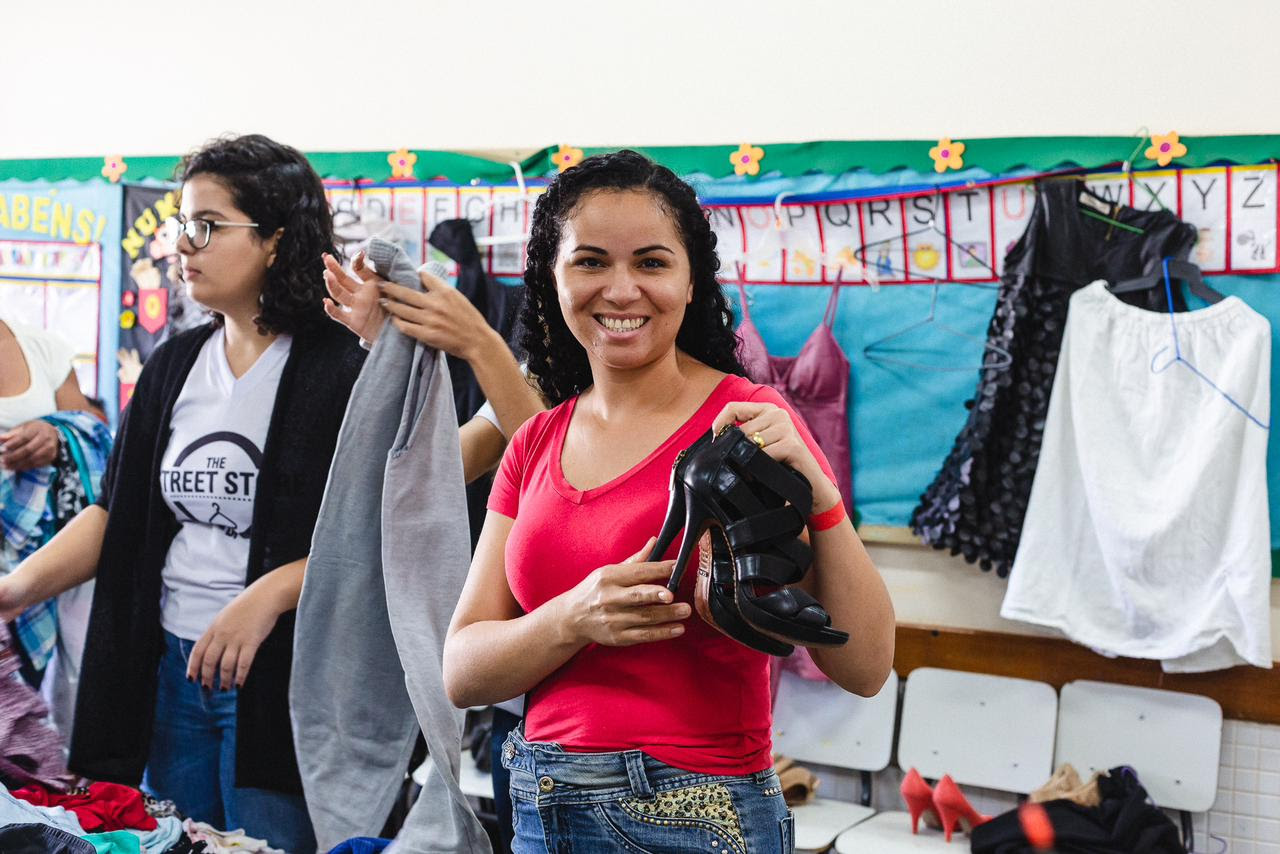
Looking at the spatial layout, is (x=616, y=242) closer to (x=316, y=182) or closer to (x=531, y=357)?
(x=531, y=357)

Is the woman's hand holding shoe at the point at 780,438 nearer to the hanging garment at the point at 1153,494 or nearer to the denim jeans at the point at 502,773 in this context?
the denim jeans at the point at 502,773

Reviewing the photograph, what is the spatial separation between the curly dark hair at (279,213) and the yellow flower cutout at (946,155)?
6.81ft

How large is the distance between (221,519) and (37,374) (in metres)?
1.28

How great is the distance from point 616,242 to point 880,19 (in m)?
2.78

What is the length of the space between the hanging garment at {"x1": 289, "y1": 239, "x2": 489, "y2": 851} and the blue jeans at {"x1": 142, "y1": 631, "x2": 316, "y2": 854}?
0.40 feet

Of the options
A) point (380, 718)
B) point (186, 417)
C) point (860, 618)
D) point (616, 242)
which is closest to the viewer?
point (860, 618)

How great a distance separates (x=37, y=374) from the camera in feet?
10.0

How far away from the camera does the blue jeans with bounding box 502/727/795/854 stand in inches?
45.2

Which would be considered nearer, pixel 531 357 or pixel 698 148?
pixel 531 357

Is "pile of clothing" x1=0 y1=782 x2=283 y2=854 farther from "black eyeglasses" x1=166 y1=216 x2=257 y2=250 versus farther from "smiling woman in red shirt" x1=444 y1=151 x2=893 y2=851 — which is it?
"black eyeglasses" x1=166 y1=216 x2=257 y2=250

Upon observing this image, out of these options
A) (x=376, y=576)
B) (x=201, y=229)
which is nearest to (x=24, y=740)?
(x=376, y=576)

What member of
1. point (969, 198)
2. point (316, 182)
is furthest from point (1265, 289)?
point (316, 182)

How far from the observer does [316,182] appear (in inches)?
90.0

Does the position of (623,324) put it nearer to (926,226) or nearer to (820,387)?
(820,387)
